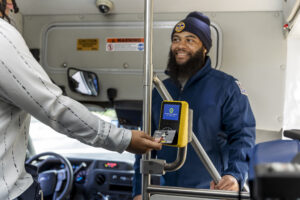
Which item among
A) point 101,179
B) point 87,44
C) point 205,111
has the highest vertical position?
point 87,44

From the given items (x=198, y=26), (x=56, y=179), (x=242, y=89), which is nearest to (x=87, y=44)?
(x=198, y=26)

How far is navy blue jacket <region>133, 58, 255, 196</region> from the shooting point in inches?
82.0

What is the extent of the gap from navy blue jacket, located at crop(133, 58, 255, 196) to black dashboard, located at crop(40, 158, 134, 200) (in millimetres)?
1216

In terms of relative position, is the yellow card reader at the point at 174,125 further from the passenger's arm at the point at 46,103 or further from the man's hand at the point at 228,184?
the man's hand at the point at 228,184

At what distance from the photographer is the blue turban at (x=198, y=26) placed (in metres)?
2.26

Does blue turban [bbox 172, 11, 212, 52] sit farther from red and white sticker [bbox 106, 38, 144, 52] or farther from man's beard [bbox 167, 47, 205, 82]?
red and white sticker [bbox 106, 38, 144, 52]

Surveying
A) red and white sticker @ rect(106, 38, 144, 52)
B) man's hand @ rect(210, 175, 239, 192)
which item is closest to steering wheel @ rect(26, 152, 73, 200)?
red and white sticker @ rect(106, 38, 144, 52)

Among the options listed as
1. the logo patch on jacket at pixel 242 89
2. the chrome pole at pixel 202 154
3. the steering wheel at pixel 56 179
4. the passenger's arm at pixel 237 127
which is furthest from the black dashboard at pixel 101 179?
the chrome pole at pixel 202 154

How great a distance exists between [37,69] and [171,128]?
22.4 inches

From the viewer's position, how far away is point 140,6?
2.51 meters

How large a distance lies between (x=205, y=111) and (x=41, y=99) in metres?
1.33

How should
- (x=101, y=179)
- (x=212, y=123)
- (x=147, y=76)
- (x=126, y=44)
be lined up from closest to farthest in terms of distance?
(x=147, y=76), (x=212, y=123), (x=126, y=44), (x=101, y=179)

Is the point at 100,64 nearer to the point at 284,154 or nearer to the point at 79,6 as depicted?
the point at 79,6

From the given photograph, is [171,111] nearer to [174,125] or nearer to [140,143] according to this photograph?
[174,125]
